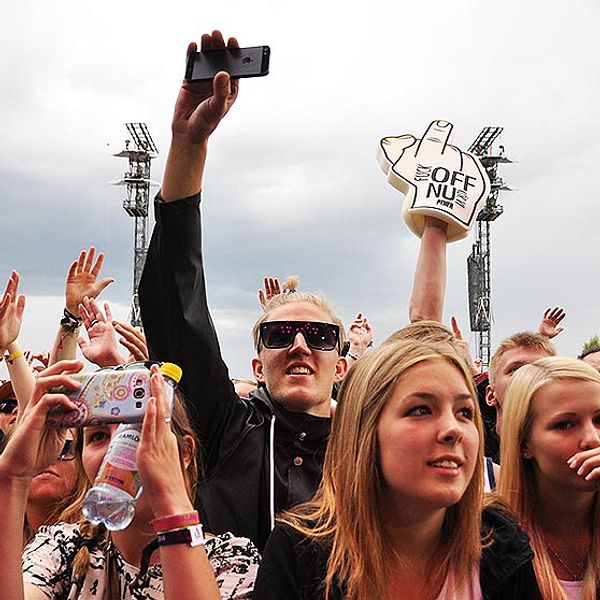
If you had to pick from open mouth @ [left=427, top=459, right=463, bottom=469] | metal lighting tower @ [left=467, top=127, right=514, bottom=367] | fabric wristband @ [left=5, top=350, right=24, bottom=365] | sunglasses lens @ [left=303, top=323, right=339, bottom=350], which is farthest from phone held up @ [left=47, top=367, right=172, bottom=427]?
metal lighting tower @ [left=467, top=127, right=514, bottom=367]

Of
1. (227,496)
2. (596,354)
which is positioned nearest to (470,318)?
(596,354)

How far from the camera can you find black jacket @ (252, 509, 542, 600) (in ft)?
6.05

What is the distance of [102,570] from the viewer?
2037 millimetres

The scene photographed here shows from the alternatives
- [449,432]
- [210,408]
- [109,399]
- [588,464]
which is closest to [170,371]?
[109,399]

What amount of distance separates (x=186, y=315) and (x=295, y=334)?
1.55ft

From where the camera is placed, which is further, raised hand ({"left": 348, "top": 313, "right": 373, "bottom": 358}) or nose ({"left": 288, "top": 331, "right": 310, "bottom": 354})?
raised hand ({"left": 348, "top": 313, "right": 373, "bottom": 358})

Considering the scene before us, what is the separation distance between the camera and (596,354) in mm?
4391

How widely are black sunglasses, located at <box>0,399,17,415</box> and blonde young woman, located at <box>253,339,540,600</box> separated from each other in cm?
240

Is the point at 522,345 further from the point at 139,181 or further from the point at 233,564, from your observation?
the point at 139,181

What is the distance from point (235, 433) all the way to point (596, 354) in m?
2.62

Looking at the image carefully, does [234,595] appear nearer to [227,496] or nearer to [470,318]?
[227,496]

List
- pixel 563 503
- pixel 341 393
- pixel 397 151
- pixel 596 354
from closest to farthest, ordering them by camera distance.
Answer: pixel 341 393 < pixel 563 503 < pixel 397 151 < pixel 596 354

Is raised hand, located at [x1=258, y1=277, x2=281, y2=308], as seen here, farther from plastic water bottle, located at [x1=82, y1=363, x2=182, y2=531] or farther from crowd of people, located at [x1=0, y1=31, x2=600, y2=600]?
plastic water bottle, located at [x1=82, y1=363, x2=182, y2=531]

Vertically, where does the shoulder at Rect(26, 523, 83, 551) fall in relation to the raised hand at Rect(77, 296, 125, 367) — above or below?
below
